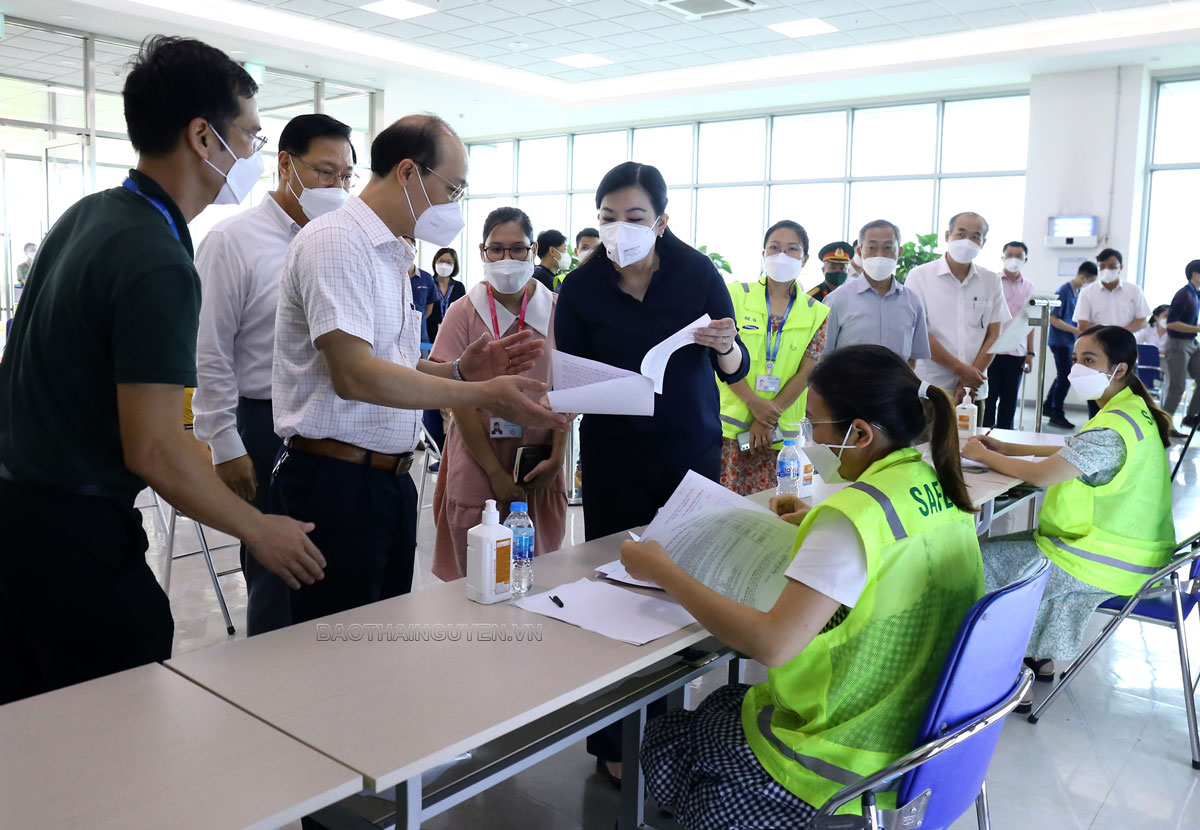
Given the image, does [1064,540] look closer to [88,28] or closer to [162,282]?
[162,282]

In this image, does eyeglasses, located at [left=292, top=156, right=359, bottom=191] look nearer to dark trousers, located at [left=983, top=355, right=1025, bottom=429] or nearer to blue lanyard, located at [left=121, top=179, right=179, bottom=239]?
blue lanyard, located at [left=121, top=179, right=179, bottom=239]

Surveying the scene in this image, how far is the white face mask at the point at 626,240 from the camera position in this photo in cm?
231

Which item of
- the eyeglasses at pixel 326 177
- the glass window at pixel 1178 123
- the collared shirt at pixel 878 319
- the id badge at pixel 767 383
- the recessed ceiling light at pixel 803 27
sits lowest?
the id badge at pixel 767 383

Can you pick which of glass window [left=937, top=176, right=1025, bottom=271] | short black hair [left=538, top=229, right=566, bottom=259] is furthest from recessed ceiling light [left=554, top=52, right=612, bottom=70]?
short black hair [left=538, top=229, right=566, bottom=259]

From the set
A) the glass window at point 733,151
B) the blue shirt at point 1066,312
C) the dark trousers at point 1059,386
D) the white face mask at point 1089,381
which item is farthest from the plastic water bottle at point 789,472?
the glass window at point 733,151

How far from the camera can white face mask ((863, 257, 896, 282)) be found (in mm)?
4254

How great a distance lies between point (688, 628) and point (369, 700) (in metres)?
0.59

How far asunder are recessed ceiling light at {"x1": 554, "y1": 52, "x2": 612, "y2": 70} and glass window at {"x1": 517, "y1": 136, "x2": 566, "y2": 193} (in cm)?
350

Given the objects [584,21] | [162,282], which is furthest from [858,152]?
[162,282]

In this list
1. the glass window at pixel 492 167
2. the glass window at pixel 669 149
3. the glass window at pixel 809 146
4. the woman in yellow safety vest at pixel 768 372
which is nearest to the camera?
the woman in yellow safety vest at pixel 768 372

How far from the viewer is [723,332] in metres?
2.28

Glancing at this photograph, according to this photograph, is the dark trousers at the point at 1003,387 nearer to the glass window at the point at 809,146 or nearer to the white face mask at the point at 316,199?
the white face mask at the point at 316,199

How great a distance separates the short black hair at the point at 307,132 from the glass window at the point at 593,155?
11.3 meters

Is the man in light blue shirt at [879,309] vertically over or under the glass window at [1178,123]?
under
